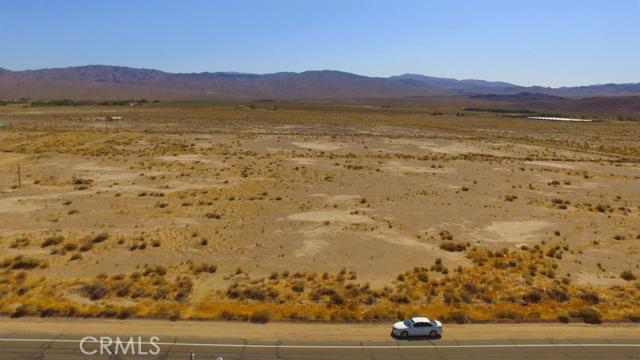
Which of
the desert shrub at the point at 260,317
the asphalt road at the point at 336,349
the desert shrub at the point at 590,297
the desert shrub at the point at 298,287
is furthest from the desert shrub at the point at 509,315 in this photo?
the desert shrub at the point at 260,317

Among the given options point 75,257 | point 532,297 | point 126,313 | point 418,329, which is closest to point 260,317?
point 126,313

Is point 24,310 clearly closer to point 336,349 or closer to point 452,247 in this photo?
point 336,349

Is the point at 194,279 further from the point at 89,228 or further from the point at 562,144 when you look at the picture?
the point at 562,144

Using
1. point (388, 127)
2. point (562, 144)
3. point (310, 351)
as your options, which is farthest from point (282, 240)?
Answer: point (388, 127)

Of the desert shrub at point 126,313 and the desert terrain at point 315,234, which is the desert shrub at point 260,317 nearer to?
the desert terrain at point 315,234

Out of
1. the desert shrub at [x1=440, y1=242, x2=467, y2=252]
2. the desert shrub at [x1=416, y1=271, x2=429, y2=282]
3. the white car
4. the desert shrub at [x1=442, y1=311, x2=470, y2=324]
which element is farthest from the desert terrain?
the white car

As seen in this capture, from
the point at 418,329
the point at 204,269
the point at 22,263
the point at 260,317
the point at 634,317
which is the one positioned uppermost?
the point at 22,263
